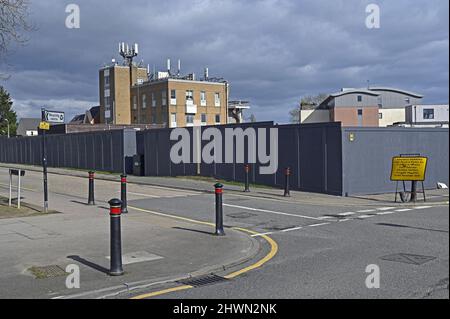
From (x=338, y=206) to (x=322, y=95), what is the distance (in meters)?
97.1

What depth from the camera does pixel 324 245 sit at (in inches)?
373

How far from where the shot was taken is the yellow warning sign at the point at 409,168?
1672 centimetres

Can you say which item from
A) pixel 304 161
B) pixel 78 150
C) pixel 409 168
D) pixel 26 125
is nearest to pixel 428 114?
pixel 78 150

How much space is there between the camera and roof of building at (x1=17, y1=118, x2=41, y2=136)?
111 meters

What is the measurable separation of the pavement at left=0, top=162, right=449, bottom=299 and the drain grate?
6 cm

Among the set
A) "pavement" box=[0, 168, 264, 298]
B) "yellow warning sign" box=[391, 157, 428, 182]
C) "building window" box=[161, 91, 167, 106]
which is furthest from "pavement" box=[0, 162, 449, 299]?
"building window" box=[161, 91, 167, 106]

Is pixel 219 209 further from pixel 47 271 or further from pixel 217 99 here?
pixel 217 99

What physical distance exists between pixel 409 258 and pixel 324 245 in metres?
1.77

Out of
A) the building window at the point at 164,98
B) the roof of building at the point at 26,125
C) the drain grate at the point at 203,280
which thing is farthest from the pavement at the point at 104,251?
the roof of building at the point at 26,125

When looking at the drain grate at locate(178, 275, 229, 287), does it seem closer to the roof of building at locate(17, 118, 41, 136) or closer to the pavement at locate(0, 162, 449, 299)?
the pavement at locate(0, 162, 449, 299)

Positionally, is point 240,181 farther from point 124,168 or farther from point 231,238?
point 231,238

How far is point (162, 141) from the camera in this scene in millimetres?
31328
